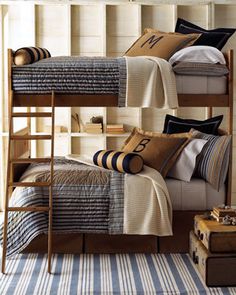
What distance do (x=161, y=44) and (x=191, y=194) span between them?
121cm

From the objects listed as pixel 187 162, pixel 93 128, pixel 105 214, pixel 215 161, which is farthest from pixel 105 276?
pixel 93 128

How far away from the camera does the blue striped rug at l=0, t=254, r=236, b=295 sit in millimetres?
3816

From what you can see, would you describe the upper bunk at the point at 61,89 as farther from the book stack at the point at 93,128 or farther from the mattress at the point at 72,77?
the book stack at the point at 93,128

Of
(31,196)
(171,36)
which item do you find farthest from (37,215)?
(171,36)

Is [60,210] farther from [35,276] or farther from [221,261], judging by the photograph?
[221,261]

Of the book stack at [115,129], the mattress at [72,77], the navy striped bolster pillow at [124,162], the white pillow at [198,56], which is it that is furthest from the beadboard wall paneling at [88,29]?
the mattress at [72,77]

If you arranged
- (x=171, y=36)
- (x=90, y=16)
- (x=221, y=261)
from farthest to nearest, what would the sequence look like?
(x=90, y=16)
(x=171, y=36)
(x=221, y=261)

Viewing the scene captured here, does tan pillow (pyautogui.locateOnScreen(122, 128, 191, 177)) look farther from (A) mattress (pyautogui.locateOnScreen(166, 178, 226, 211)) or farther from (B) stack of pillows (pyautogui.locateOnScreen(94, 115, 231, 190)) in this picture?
(A) mattress (pyautogui.locateOnScreen(166, 178, 226, 211))

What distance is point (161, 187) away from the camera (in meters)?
4.39

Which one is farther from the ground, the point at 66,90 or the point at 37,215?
the point at 66,90

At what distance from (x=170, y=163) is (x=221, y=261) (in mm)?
1018

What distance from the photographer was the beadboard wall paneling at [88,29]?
20.4ft

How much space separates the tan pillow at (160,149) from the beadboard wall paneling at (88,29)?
4.61 ft

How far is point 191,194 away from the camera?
15.0 feet
